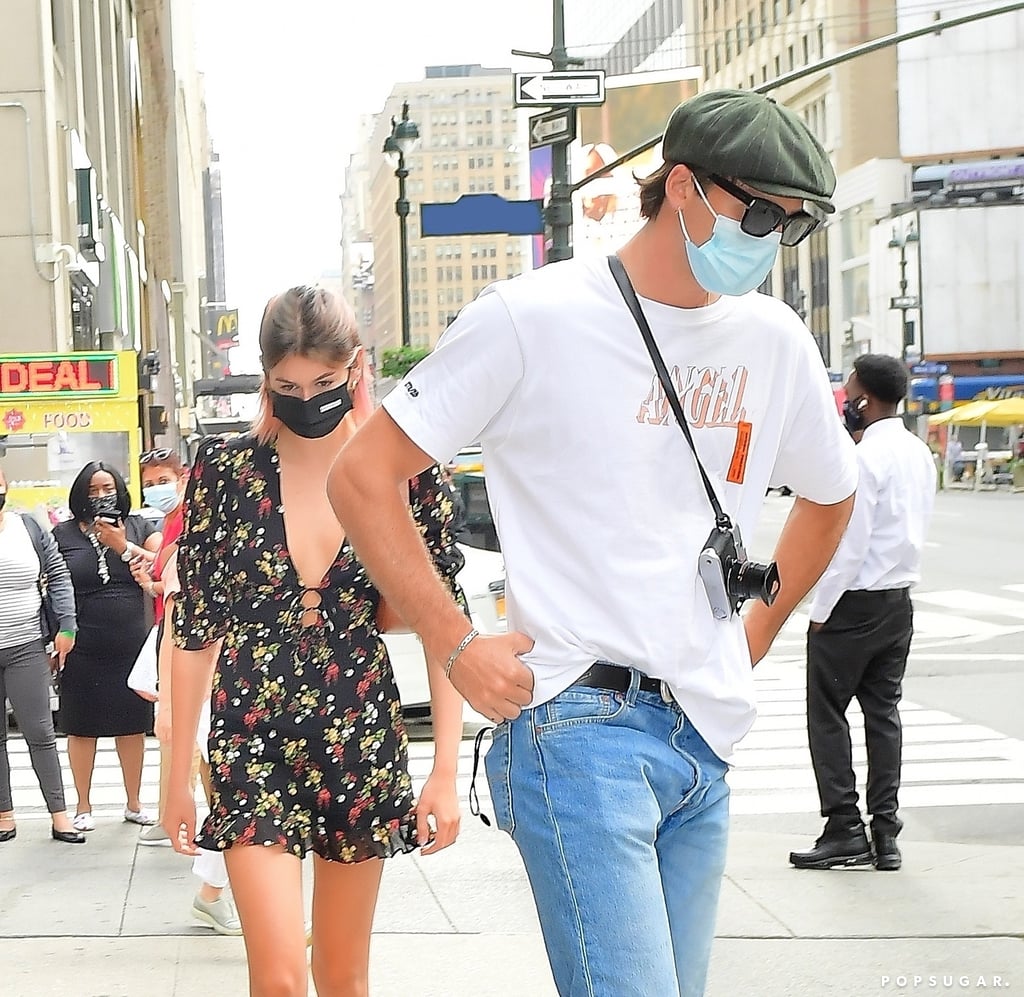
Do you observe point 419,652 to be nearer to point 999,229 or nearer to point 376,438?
point 376,438

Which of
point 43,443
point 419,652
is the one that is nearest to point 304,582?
point 419,652

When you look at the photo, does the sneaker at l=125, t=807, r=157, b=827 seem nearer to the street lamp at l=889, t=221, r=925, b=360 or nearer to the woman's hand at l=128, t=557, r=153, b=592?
the woman's hand at l=128, t=557, r=153, b=592

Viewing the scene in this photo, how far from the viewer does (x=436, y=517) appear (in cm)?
357

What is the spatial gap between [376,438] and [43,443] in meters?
11.8

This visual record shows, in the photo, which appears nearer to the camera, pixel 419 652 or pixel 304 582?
pixel 304 582

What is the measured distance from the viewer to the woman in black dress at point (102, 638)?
8.69 metres

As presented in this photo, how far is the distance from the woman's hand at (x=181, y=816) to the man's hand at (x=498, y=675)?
3.80 ft

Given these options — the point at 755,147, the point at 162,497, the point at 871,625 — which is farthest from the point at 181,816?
the point at 162,497

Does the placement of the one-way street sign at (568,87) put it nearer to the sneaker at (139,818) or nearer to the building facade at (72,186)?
the building facade at (72,186)

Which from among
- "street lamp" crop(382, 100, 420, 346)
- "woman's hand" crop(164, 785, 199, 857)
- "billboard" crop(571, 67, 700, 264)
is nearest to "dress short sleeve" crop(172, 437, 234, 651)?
"woman's hand" crop(164, 785, 199, 857)

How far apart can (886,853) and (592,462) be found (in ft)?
15.8

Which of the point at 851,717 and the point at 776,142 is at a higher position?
the point at 776,142

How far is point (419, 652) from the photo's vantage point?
11094 millimetres

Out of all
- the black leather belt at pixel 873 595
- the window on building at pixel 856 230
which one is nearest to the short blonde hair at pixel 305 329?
the black leather belt at pixel 873 595
